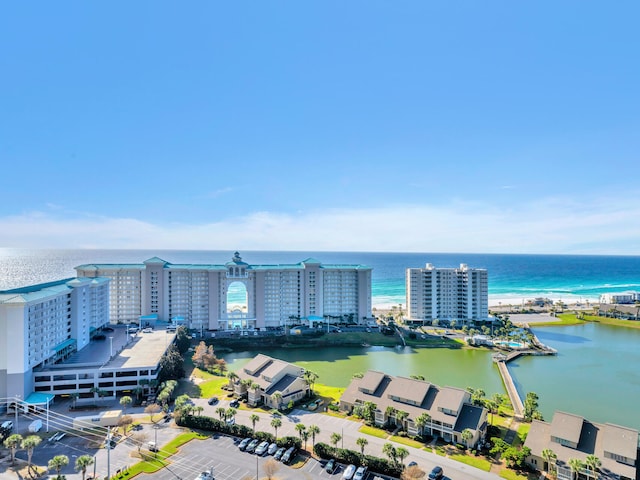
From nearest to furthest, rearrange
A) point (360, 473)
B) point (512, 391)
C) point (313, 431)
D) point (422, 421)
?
point (360, 473) → point (313, 431) → point (422, 421) → point (512, 391)

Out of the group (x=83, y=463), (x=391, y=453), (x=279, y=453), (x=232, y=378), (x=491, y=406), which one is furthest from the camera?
(x=232, y=378)

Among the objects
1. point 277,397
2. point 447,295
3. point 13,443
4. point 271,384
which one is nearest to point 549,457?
point 277,397

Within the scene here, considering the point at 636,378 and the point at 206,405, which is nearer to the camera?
the point at 206,405

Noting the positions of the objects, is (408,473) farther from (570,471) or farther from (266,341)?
(266,341)

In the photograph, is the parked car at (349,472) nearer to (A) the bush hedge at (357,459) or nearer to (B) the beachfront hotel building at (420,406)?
(A) the bush hedge at (357,459)

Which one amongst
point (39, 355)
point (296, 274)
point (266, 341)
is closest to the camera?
point (39, 355)

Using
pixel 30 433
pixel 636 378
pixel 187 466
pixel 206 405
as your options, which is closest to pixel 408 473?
pixel 187 466

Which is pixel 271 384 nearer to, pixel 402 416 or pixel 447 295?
pixel 402 416

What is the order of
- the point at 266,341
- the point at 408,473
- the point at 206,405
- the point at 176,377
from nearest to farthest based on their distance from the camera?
the point at 408,473 → the point at 206,405 → the point at 176,377 → the point at 266,341
